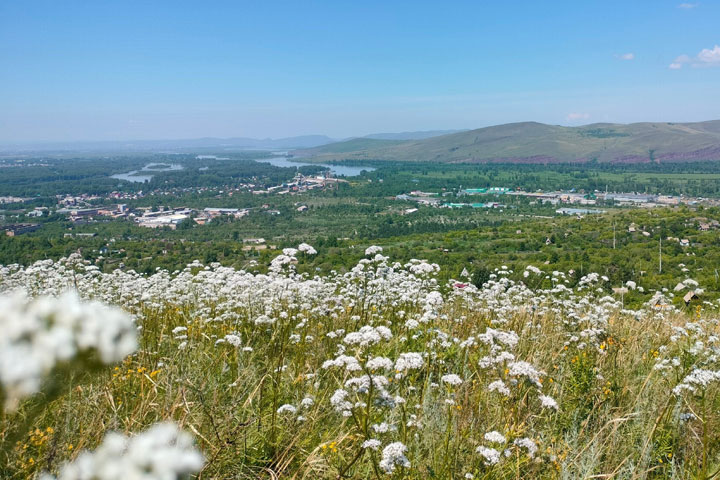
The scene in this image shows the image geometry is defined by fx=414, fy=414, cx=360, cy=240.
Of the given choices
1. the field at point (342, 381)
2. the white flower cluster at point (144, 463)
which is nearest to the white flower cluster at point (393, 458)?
the field at point (342, 381)

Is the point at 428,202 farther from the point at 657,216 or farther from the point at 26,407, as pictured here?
the point at 26,407

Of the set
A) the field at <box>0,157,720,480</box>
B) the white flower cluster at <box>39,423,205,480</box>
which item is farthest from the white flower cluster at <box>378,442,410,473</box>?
the white flower cluster at <box>39,423,205,480</box>

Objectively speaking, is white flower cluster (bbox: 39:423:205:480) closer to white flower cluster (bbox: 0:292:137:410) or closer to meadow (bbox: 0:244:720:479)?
meadow (bbox: 0:244:720:479)

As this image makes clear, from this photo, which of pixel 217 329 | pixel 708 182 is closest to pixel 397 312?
pixel 217 329

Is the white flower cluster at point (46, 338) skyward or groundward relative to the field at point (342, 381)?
skyward

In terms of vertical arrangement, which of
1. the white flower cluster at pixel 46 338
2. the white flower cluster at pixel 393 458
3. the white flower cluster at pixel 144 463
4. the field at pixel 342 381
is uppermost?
the white flower cluster at pixel 46 338

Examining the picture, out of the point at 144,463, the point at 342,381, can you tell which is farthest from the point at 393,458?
the point at 144,463

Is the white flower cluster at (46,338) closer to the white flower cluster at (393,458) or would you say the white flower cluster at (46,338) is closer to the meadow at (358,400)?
the meadow at (358,400)
